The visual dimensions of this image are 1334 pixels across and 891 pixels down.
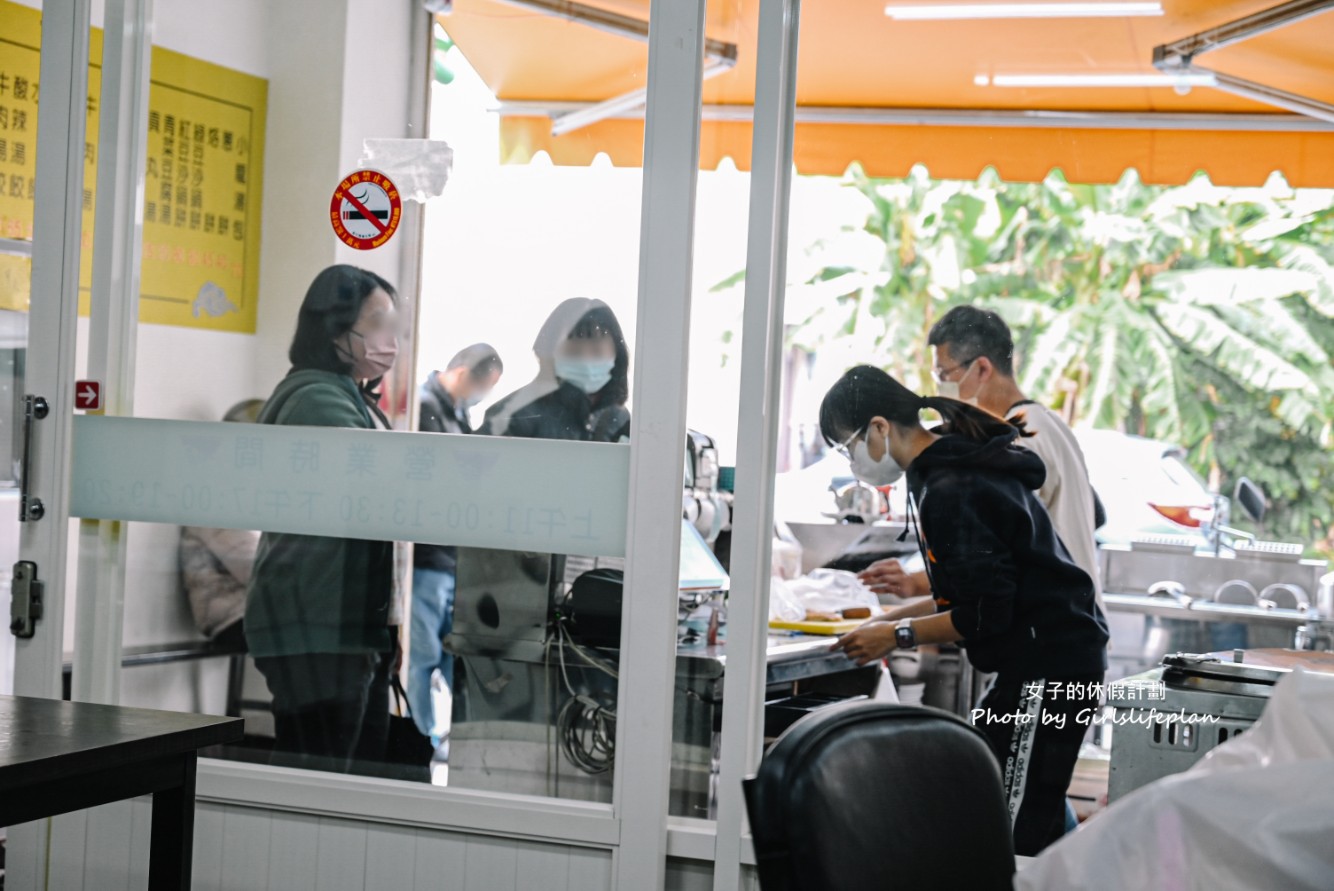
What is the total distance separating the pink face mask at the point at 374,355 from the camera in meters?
2.84

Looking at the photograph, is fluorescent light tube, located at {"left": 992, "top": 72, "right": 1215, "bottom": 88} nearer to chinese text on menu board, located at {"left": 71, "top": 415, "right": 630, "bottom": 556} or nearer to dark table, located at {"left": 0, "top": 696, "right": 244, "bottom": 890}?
chinese text on menu board, located at {"left": 71, "top": 415, "right": 630, "bottom": 556}

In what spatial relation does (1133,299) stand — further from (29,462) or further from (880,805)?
(29,462)

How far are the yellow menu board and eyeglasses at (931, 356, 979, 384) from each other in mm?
1462

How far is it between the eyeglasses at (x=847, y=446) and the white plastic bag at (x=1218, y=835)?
1.57 metres

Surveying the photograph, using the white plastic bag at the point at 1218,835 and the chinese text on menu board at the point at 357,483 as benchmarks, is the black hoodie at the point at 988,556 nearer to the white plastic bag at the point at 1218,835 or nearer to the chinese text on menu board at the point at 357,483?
the chinese text on menu board at the point at 357,483

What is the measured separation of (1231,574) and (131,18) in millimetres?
2747

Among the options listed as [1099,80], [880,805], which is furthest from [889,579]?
[880,805]

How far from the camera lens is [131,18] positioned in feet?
9.79

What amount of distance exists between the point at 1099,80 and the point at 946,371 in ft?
2.71

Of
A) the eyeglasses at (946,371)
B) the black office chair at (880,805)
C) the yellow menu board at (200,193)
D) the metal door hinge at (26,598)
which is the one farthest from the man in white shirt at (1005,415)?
the metal door hinge at (26,598)

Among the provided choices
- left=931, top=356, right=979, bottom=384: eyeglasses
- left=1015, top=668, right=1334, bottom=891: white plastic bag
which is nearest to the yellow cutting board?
left=931, top=356, right=979, bottom=384: eyeglasses

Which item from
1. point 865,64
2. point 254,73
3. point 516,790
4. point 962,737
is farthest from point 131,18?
point 962,737

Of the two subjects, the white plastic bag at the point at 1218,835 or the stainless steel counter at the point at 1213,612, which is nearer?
the white plastic bag at the point at 1218,835

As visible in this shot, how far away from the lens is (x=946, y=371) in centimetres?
282
